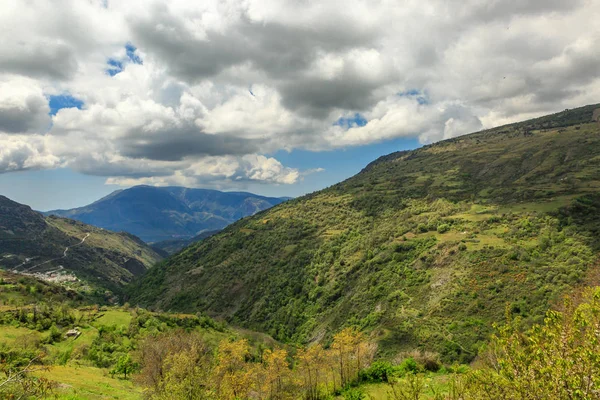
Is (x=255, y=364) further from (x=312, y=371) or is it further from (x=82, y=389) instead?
(x=82, y=389)

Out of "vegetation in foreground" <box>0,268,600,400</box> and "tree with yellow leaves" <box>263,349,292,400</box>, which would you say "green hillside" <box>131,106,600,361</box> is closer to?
"vegetation in foreground" <box>0,268,600,400</box>

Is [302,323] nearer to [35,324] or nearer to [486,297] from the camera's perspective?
[486,297]

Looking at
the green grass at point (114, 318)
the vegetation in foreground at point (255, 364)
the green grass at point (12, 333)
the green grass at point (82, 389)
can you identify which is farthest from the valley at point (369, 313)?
the green grass at point (12, 333)

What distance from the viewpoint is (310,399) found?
43.7m

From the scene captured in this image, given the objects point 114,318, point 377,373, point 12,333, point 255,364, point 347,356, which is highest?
point 12,333

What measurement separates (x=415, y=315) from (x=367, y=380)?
149 ft

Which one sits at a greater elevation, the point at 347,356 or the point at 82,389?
the point at 82,389

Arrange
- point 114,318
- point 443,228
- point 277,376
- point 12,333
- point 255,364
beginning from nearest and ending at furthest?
point 277,376, point 255,364, point 12,333, point 114,318, point 443,228

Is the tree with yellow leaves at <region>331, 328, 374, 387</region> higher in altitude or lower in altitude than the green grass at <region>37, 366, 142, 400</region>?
lower

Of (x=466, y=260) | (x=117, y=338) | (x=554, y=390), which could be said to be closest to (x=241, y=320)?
(x=117, y=338)

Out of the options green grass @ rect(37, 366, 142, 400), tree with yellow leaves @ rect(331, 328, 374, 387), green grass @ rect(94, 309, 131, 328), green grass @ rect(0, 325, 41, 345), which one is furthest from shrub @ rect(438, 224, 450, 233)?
green grass @ rect(0, 325, 41, 345)

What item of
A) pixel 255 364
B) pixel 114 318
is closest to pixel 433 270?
pixel 255 364

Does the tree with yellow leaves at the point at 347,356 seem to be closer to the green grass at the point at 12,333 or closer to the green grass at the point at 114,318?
the green grass at the point at 12,333

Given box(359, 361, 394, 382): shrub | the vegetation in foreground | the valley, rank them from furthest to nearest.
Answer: box(359, 361, 394, 382): shrub → the valley → the vegetation in foreground
